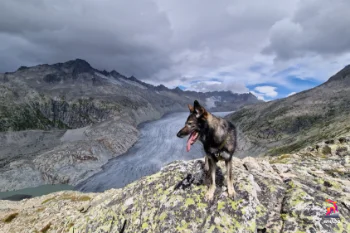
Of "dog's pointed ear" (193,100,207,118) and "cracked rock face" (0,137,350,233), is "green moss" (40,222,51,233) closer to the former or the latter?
"cracked rock face" (0,137,350,233)

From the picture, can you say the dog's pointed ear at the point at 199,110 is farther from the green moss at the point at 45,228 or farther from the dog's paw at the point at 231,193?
the green moss at the point at 45,228

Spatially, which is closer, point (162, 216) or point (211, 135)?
point (211, 135)

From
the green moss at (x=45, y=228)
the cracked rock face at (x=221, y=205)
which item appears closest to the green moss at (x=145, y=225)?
the cracked rock face at (x=221, y=205)

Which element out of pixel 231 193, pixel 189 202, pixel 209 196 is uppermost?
pixel 231 193

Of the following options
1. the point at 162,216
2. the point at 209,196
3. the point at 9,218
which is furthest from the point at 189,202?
the point at 9,218

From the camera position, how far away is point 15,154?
649 feet

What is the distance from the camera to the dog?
29.6 ft

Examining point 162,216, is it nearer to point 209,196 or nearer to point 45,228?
point 209,196

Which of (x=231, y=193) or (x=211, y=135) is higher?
(x=211, y=135)

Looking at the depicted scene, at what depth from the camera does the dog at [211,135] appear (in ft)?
29.6

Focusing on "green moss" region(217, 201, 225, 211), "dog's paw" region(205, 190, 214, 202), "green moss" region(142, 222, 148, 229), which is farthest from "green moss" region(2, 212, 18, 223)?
"green moss" region(217, 201, 225, 211)

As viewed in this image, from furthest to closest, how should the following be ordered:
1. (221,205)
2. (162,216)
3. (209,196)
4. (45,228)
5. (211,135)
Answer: (45,228)
(162,216)
(209,196)
(221,205)
(211,135)

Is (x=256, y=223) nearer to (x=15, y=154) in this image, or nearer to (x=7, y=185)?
(x=7, y=185)

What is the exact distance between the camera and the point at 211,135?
956cm
